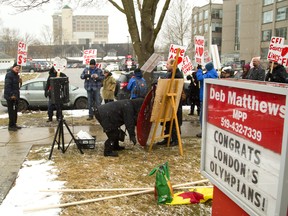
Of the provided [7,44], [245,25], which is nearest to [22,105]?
[7,44]

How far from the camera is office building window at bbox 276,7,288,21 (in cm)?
6600

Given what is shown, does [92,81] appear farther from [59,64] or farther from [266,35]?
[266,35]

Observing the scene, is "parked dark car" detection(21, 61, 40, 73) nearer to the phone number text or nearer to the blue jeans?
the blue jeans

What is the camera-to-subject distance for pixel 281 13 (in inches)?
2643

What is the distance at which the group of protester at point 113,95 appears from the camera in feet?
20.2

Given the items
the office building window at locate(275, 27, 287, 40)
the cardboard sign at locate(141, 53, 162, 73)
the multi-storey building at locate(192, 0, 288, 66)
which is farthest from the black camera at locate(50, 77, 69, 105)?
the office building window at locate(275, 27, 287, 40)

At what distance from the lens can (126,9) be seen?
10.4 metres

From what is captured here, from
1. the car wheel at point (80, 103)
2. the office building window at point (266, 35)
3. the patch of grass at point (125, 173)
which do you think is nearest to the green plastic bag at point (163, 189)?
the patch of grass at point (125, 173)

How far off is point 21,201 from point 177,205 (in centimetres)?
212

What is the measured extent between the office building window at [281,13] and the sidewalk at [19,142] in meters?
64.9

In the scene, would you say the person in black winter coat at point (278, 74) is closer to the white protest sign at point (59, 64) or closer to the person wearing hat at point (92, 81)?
the person wearing hat at point (92, 81)

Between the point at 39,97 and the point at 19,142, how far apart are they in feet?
21.6

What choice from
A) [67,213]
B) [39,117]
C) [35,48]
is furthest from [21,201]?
[35,48]

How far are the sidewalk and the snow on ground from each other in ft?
0.46
